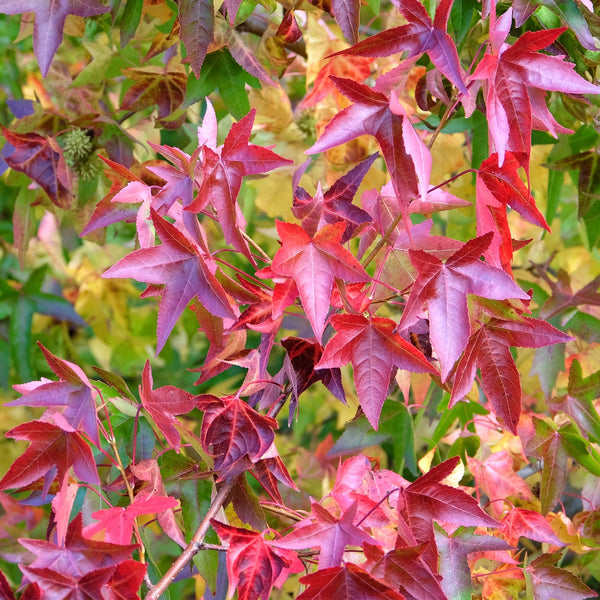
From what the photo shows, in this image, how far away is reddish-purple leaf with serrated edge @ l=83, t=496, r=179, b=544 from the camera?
542 mm

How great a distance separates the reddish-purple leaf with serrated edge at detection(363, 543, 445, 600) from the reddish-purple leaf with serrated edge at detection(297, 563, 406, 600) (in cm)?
1

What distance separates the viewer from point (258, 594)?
0.58 meters

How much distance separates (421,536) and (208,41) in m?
0.48

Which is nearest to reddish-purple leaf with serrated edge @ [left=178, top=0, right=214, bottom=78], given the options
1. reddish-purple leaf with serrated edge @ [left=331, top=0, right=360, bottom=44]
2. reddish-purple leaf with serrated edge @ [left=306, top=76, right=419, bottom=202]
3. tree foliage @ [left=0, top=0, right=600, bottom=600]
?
tree foliage @ [left=0, top=0, right=600, bottom=600]

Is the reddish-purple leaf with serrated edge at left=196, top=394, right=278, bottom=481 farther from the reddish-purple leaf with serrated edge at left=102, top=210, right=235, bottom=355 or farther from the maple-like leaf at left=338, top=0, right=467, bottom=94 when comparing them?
the maple-like leaf at left=338, top=0, right=467, bottom=94

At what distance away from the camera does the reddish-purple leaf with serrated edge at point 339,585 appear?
53 centimetres

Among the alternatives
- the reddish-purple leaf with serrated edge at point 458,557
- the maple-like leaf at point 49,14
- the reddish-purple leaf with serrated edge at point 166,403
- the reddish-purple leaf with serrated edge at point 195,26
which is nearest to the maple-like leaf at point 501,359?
the reddish-purple leaf with serrated edge at point 458,557

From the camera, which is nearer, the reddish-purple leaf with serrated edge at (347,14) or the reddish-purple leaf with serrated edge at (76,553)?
the reddish-purple leaf with serrated edge at (76,553)

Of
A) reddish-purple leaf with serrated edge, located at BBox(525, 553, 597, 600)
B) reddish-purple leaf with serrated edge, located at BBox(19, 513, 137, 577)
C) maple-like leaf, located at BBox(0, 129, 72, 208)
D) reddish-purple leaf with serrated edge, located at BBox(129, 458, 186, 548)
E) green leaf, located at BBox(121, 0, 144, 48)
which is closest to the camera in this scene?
reddish-purple leaf with serrated edge, located at BBox(19, 513, 137, 577)

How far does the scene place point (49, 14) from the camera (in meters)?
0.75

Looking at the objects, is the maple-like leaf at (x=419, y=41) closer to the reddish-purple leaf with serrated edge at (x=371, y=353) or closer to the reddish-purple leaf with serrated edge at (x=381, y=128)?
the reddish-purple leaf with serrated edge at (x=381, y=128)

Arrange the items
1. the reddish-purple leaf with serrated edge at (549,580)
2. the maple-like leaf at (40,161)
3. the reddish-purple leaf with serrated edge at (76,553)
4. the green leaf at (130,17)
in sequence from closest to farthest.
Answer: the reddish-purple leaf with serrated edge at (76,553)
the reddish-purple leaf with serrated edge at (549,580)
the green leaf at (130,17)
the maple-like leaf at (40,161)

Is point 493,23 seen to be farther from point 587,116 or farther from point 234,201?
point 587,116

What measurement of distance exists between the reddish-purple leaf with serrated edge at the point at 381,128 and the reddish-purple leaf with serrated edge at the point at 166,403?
8.5 inches
